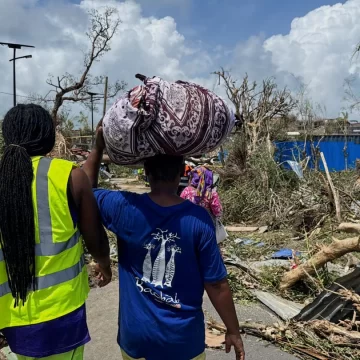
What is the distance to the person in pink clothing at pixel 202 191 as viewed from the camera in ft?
16.8

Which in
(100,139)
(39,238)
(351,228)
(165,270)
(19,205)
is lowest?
(351,228)

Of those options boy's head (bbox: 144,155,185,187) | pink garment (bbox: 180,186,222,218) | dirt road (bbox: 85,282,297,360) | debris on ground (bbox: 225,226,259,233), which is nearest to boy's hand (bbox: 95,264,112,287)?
boy's head (bbox: 144,155,185,187)

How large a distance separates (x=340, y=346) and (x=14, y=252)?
9.02 feet

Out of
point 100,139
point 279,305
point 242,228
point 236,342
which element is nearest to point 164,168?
point 100,139

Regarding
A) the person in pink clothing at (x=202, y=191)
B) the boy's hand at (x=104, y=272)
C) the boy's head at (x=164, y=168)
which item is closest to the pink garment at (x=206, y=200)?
the person in pink clothing at (x=202, y=191)

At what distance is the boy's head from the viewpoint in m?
1.98

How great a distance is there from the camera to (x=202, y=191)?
5.15 m

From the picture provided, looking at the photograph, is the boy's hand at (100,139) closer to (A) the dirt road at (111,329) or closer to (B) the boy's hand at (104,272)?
(B) the boy's hand at (104,272)

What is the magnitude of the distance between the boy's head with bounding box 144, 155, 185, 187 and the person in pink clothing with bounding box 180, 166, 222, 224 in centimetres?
309

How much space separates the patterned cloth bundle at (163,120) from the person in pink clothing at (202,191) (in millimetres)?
3160

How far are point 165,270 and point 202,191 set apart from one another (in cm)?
324

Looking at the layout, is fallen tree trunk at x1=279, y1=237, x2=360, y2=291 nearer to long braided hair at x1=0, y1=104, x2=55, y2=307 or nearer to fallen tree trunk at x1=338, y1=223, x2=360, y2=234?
fallen tree trunk at x1=338, y1=223, x2=360, y2=234

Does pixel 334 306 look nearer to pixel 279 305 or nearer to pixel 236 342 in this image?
pixel 279 305

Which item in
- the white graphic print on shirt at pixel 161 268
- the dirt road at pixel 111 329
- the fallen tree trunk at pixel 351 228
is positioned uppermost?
the white graphic print on shirt at pixel 161 268
